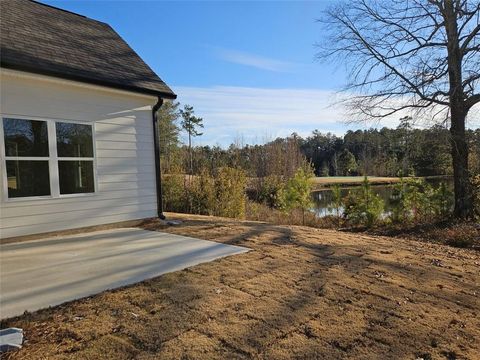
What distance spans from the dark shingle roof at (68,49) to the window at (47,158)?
35.8 inches

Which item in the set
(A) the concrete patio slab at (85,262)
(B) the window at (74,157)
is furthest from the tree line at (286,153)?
(A) the concrete patio slab at (85,262)

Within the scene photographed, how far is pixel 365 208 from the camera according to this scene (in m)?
10.3

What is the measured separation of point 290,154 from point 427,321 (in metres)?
20.6

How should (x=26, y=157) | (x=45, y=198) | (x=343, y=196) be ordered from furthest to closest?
(x=343, y=196) → (x=45, y=198) → (x=26, y=157)

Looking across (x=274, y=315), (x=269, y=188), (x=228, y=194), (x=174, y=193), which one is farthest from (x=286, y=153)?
(x=274, y=315)

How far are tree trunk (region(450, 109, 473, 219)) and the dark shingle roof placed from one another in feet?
25.7

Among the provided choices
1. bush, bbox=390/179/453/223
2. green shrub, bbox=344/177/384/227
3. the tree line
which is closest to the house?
the tree line

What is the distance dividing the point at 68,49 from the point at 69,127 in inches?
69.9

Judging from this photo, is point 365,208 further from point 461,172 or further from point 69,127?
point 69,127

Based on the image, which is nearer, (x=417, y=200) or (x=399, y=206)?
(x=399, y=206)

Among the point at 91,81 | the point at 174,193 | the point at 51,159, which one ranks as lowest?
the point at 174,193

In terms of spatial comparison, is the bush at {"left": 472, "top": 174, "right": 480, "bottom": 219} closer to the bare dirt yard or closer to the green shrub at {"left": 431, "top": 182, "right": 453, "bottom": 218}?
the green shrub at {"left": 431, "top": 182, "right": 453, "bottom": 218}

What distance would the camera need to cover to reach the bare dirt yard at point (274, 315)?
2.43 m

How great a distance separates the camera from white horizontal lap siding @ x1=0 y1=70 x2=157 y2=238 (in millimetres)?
5449
